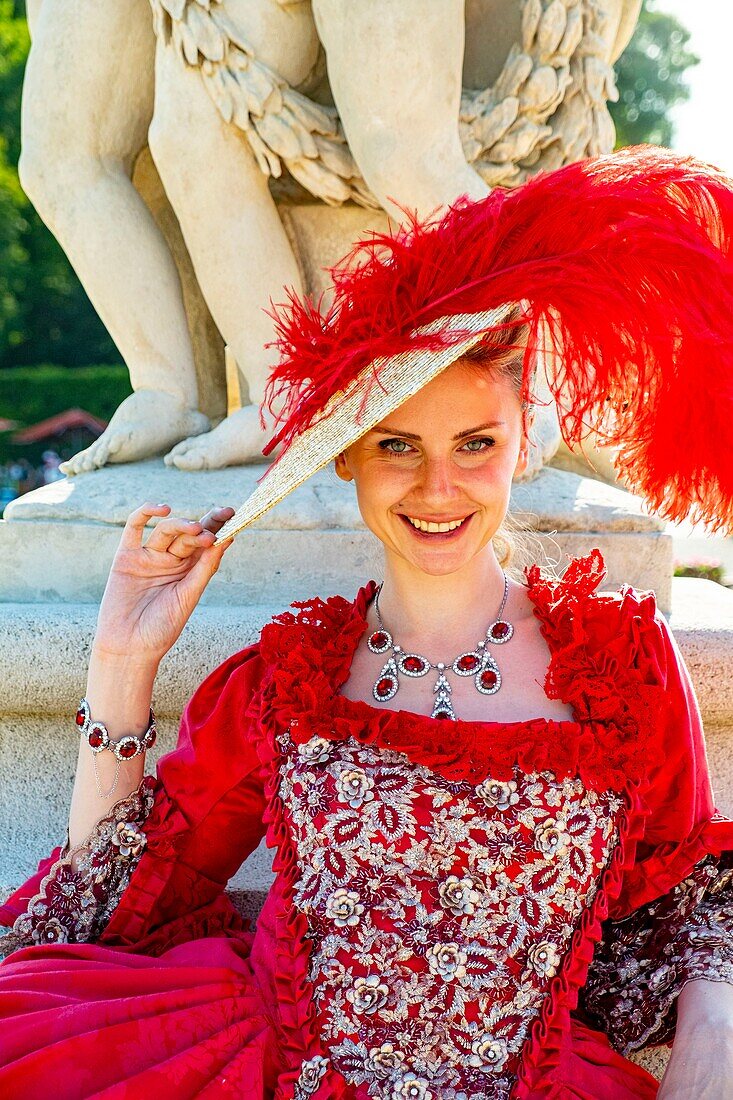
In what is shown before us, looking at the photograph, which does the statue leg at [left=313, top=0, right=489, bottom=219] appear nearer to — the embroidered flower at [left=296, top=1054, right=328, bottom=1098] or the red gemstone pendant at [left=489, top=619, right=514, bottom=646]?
the red gemstone pendant at [left=489, top=619, right=514, bottom=646]

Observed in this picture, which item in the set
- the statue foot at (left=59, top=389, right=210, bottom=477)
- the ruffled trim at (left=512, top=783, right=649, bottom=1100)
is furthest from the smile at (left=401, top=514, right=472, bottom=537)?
the statue foot at (left=59, top=389, right=210, bottom=477)

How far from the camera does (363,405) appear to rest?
4.58ft

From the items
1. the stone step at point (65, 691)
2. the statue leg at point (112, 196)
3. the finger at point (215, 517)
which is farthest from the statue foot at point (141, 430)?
the finger at point (215, 517)

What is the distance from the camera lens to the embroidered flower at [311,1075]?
1.39 metres

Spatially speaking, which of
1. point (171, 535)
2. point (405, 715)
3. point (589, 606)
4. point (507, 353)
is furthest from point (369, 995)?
point (507, 353)

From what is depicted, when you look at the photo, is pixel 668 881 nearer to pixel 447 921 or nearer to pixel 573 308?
pixel 447 921

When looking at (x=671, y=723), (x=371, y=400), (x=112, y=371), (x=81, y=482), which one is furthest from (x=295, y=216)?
(x=112, y=371)

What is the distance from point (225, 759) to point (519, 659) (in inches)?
16.7

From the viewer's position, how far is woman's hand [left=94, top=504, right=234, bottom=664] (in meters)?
1.63

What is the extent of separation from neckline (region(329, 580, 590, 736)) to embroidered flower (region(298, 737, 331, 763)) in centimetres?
4

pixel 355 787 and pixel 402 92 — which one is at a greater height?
pixel 402 92

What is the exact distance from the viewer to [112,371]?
62.2 feet

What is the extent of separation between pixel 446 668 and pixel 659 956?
1.48ft

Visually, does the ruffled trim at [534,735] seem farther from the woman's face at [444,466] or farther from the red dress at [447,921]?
the woman's face at [444,466]
